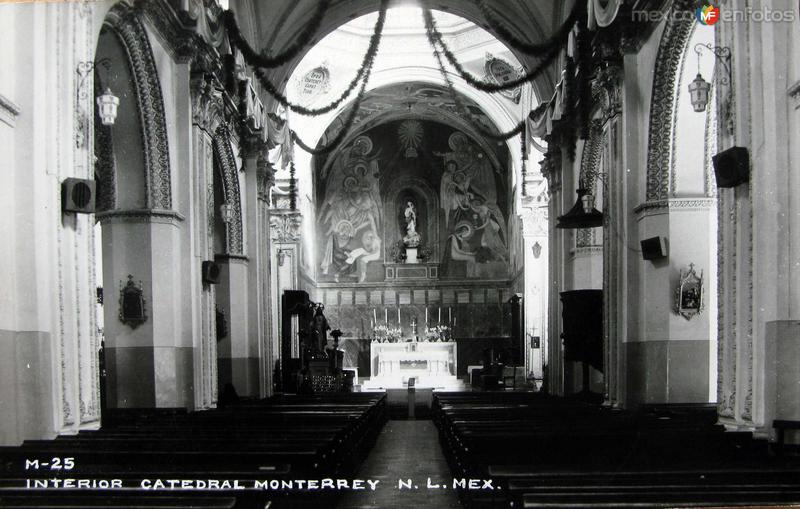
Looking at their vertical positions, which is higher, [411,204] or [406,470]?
[411,204]

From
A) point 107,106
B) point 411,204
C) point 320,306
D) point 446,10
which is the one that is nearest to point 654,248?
point 107,106

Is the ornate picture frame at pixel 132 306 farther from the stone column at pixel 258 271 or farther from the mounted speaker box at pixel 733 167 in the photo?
the mounted speaker box at pixel 733 167

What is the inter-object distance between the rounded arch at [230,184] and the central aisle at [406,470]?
4.10m

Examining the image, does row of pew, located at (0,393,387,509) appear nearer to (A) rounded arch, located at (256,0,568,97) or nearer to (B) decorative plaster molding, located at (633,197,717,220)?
(B) decorative plaster molding, located at (633,197,717,220)

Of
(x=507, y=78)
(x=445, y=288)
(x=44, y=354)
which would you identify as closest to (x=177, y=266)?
(x=44, y=354)

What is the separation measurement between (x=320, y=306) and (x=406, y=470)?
389 inches

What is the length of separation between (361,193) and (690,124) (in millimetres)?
17852

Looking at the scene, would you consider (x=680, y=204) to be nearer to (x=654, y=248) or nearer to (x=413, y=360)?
(x=654, y=248)

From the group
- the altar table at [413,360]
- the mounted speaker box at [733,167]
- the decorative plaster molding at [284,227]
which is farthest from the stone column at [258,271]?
the mounted speaker box at [733,167]

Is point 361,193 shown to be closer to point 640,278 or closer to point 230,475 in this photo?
point 640,278

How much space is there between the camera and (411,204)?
27.0m

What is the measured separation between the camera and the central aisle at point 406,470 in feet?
20.9

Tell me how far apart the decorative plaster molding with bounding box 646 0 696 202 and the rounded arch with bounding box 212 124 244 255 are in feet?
21.5

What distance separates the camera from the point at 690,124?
9.63 m
